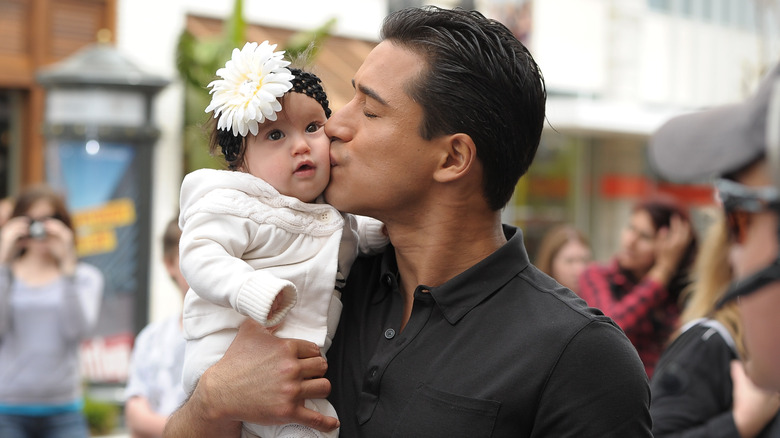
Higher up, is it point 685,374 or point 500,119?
point 500,119

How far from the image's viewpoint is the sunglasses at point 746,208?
4.87ft

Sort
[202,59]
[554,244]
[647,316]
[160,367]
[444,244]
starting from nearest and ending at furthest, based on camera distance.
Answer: [444,244], [160,367], [647,316], [554,244], [202,59]

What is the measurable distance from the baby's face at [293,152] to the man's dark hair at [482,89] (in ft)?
1.05

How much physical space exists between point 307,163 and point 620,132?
16.4 metres

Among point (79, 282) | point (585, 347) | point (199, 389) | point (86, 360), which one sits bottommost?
point (86, 360)

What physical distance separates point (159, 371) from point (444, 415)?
9.48ft

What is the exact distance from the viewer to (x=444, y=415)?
218 cm

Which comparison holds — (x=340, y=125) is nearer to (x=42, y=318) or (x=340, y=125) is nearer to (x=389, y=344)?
(x=389, y=344)

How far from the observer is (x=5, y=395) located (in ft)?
19.1

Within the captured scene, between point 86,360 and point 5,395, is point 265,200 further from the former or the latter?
point 86,360

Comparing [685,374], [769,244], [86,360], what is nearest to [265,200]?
[769,244]

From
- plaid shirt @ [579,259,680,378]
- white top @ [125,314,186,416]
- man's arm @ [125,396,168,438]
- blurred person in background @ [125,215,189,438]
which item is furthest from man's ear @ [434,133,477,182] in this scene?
plaid shirt @ [579,259,680,378]

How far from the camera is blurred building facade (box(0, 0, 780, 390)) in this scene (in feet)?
36.3

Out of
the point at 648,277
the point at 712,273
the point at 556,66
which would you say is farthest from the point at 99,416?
the point at 556,66
